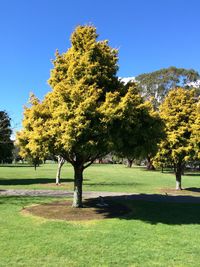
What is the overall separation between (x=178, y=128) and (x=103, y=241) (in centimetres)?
1647

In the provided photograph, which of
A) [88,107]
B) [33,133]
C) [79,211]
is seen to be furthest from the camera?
[79,211]

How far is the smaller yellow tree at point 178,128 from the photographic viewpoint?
86.0ft

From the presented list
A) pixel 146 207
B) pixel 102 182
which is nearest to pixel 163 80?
pixel 102 182

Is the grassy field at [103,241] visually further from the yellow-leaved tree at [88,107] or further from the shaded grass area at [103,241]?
the yellow-leaved tree at [88,107]

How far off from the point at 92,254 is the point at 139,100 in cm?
722

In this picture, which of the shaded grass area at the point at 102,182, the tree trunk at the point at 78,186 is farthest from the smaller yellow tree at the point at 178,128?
the tree trunk at the point at 78,186

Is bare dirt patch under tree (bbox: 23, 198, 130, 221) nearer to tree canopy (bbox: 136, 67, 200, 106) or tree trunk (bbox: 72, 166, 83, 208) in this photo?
tree trunk (bbox: 72, 166, 83, 208)

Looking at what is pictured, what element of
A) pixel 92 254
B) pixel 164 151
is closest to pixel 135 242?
pixel 92 254

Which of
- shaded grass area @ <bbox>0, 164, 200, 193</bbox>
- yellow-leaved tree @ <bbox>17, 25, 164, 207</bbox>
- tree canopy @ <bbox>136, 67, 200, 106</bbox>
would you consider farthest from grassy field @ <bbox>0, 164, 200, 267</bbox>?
tree canopy @ <bbox>136, 67, 200, 106</bbox>

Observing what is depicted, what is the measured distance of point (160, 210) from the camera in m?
17.7

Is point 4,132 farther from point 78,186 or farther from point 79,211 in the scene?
point 79,211

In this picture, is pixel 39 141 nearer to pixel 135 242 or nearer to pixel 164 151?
pixel 135 242

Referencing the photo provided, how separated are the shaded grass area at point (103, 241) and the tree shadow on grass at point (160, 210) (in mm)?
42

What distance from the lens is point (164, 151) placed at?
2678 centimetres
